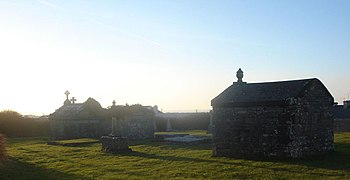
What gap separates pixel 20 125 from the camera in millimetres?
49594

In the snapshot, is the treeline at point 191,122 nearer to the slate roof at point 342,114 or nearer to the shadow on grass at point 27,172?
the slate roof at point 342,114

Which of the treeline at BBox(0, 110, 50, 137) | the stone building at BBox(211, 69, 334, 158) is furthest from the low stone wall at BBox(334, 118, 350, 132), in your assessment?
the treeline at BBox(0, 110, 50, 137)

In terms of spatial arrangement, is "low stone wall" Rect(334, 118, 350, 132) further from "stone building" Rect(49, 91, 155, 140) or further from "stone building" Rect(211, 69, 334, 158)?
"stone building" Rect(211, 69, 334, 158)

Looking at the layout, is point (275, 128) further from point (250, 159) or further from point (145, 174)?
point (145, 174)

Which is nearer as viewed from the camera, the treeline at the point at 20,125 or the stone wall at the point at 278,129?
the stone wall at the point at 278,129

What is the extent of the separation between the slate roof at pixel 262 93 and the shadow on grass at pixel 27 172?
31.7 feet

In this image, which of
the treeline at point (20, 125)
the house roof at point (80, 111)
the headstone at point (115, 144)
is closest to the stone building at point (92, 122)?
the house roof at point (80, 111)

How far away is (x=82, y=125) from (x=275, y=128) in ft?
83.1

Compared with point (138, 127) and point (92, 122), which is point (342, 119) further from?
point (92, 122)

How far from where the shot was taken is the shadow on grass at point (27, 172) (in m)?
15.1

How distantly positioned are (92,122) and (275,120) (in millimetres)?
25148

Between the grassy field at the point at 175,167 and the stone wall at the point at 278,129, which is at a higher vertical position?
the stone wall at the point at 278,129

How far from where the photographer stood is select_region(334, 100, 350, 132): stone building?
142 ft

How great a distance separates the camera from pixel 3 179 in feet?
47.4
